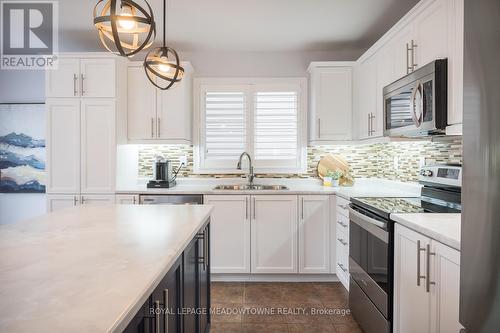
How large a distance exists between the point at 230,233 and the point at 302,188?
90 cm

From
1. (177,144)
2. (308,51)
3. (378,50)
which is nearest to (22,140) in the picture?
(177,144)

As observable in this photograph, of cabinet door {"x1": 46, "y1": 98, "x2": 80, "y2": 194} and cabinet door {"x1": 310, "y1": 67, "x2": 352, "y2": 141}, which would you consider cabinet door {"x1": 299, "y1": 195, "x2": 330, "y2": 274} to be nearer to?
cabinet door {"x1": 310, "y1": 67, "x2": 352, "y2": 141}

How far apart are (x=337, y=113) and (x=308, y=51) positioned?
0.89 meters

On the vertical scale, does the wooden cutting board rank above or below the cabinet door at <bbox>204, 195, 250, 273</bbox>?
above

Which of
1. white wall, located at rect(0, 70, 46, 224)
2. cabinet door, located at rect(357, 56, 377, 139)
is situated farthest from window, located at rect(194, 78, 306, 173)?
white wall, located at rect(0, 70, 46, 224)

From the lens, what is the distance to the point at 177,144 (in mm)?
3375

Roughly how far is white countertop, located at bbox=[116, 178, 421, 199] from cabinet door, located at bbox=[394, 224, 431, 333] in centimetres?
97

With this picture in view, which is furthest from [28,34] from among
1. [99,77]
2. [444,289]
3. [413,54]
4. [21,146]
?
[444,289]

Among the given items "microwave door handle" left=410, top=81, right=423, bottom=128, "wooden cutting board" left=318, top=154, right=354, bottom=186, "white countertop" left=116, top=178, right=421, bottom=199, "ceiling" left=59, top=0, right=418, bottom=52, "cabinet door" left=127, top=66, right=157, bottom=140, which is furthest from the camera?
"wooden cutting board" left=318, top=154, right=354, bottom=186

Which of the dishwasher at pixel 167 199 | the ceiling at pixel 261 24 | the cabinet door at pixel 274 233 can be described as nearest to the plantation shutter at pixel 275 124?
the ceiling at pixel 261 24

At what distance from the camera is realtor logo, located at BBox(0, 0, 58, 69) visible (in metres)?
2.70

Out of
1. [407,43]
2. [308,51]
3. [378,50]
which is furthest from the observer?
[308,51]

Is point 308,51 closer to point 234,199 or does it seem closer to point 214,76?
point 214,76

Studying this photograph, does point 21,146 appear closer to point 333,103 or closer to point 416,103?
point 333,103
